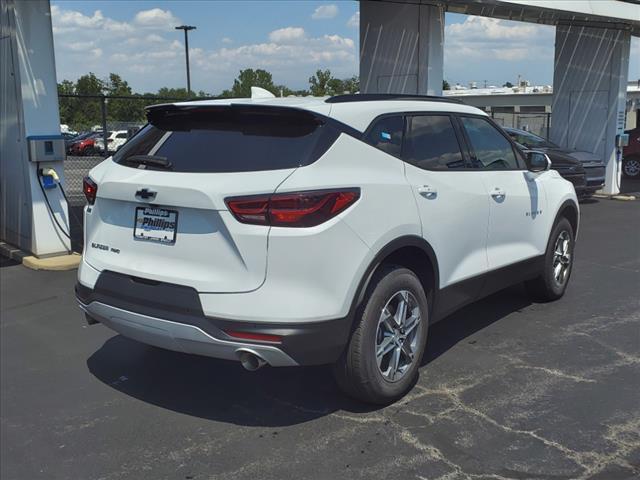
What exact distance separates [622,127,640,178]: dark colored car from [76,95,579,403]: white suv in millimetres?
16674

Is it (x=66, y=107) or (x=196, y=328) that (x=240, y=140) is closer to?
(x=196, y=328)

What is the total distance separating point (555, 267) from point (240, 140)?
148 inches

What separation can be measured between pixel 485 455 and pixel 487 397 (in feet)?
2.40

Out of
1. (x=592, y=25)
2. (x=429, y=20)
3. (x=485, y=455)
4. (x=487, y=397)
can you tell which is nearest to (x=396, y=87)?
(x=429, y=20)

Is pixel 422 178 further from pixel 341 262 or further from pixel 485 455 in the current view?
pixel 485 455

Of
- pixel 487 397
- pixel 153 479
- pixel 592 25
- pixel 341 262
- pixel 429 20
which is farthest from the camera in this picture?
pixel 592 25

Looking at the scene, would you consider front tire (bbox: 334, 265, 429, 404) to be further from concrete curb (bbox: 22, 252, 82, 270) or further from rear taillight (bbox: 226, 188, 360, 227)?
concrete curb (bbox: 22, 252, 82, 270)

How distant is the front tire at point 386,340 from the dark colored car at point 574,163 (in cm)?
972

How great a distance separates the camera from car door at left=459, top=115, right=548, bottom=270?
16.0 feet

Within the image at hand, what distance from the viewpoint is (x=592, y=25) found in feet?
48.1

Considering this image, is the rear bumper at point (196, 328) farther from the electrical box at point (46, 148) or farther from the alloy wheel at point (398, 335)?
the electrical box at point (46, 148)

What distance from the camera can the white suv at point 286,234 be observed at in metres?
3.29

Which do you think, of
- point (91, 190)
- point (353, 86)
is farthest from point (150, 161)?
point (353, 86)

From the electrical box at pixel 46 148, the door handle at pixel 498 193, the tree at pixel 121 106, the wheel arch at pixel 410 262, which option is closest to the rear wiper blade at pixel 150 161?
the wheel arch at pixel 410 262
